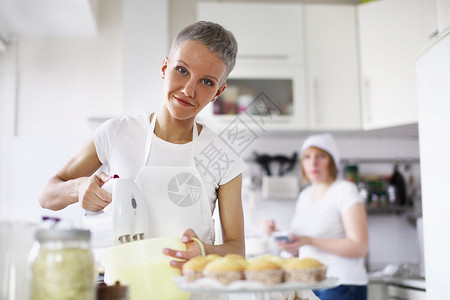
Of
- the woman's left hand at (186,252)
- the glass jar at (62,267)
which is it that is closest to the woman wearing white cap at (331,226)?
the woman's left hand at (186,252)

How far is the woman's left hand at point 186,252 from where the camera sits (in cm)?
95

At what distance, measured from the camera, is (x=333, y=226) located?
2.49m

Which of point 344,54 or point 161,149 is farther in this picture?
point 344,54

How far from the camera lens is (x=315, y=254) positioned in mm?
2453

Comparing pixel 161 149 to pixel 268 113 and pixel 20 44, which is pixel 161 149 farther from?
pixel 20 44

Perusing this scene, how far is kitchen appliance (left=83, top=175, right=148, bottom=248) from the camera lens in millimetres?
1016

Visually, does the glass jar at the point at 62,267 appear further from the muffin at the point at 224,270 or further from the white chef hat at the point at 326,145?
the white chef hat at the point at 326,145

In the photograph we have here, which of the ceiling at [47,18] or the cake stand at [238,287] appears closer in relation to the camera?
the cake stand at [238,287]

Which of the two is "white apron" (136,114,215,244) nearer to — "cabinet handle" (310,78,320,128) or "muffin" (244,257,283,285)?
"muffin" (244,257,283,285)

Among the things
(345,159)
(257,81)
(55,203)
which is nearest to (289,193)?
(345,159)

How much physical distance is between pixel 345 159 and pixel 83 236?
2.89m

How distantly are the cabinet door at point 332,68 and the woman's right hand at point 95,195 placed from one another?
2.17 meters

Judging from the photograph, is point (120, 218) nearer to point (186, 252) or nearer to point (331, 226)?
point (186, 252)

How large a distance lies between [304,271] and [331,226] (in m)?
1.68
